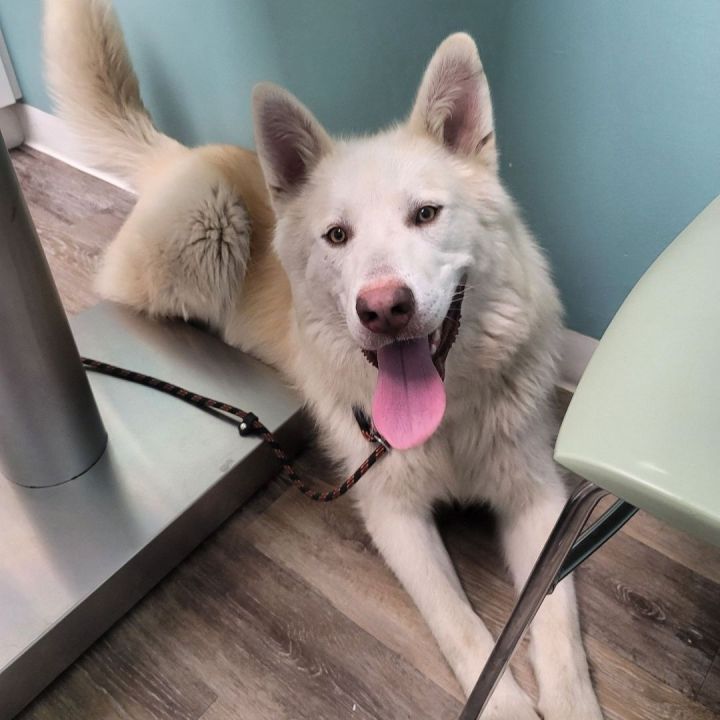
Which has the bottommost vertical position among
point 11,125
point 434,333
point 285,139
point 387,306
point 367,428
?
point 367,428

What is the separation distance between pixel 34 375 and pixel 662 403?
1.14 m

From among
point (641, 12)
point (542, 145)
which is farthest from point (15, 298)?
point (641, 12)

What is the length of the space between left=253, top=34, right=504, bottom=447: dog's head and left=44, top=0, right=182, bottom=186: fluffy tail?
939 millimetres

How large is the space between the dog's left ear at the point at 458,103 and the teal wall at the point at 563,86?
1.26 ft

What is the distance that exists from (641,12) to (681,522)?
1065 mm

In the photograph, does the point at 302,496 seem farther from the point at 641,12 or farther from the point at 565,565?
the point at 641,12

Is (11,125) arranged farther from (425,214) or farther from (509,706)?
(509,706)

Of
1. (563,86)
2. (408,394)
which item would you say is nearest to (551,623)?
(408,394)

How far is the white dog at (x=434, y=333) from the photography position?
1.06 metres

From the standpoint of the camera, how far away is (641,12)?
1.26 m

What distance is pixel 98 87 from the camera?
1877mm

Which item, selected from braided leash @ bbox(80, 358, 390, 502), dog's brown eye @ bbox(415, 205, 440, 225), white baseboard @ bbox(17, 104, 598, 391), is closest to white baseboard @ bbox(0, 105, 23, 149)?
white baseboard @ bbox(17, 104, 598, 391)

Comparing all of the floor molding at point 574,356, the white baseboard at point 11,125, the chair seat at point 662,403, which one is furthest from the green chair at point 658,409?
the white baseboard at point 11,125

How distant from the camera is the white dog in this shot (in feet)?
3.49
